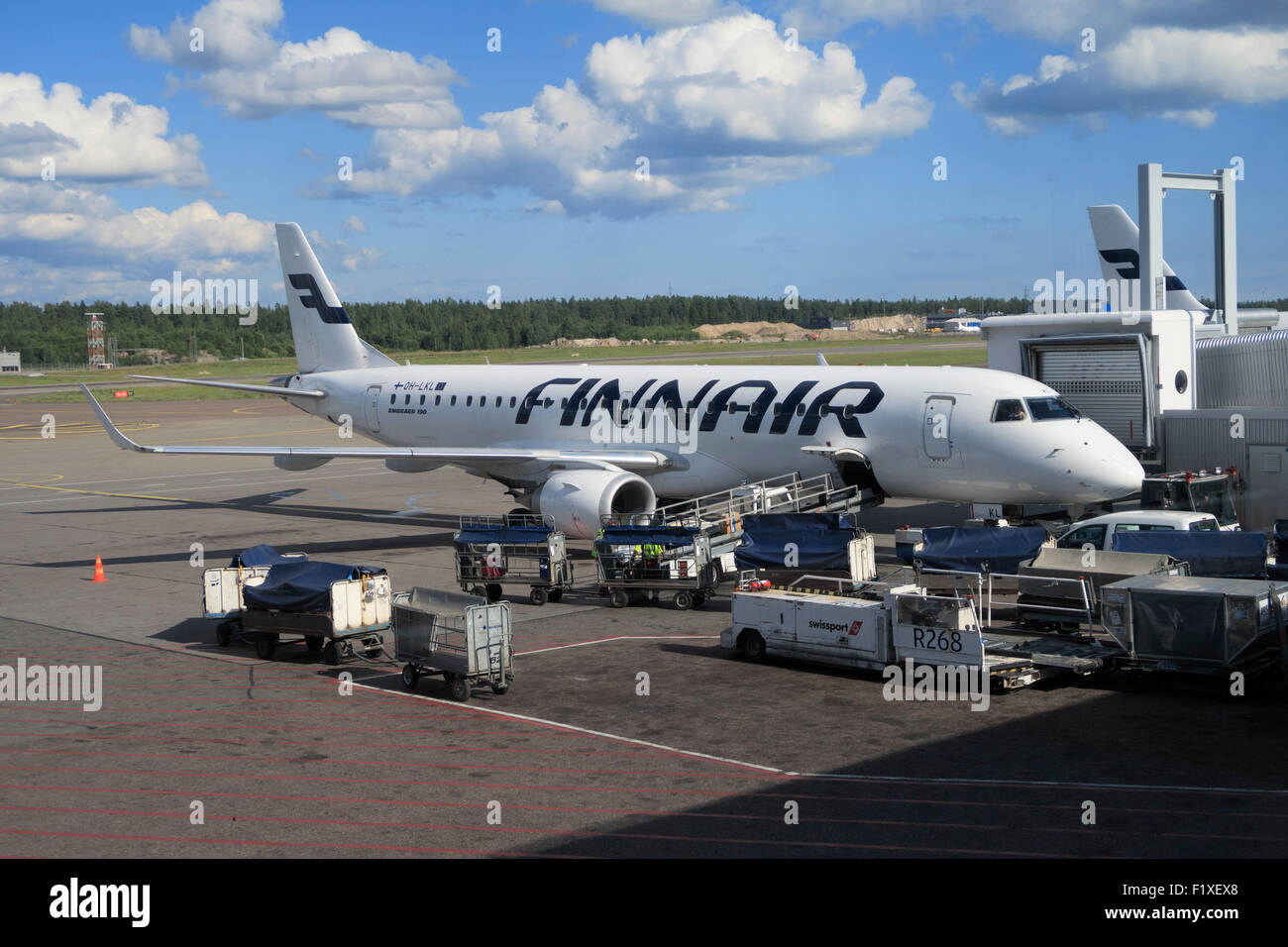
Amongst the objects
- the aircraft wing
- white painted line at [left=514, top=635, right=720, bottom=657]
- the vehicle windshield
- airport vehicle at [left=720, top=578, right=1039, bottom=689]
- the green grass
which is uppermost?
the green grass

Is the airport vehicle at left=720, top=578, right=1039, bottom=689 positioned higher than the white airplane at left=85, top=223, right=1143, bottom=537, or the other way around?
the white airplane at left=85, top=223, right=1143, bottom=537

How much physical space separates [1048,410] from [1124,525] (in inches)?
162

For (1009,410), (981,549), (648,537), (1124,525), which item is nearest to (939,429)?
(1009,410)

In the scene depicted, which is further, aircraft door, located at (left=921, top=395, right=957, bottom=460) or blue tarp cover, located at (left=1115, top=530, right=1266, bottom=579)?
aircraft door, located at (left=921, top=395, right=957, bottom=460)

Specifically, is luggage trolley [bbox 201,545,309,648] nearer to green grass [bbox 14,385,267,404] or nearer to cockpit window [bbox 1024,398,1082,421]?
cockpit window [bbox 1024,398,1082,421]

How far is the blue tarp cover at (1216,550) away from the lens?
2167cm

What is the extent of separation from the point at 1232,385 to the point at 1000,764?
2526cm

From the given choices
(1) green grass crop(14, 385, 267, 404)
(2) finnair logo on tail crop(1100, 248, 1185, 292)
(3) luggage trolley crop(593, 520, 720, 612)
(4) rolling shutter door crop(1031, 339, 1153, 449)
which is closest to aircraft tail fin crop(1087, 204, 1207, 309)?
(2) finnair logo on tail crop(1100, 248, 1185, 292)

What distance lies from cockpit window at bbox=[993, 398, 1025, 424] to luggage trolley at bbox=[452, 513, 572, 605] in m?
10.4

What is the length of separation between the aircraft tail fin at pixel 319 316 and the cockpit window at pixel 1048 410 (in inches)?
888

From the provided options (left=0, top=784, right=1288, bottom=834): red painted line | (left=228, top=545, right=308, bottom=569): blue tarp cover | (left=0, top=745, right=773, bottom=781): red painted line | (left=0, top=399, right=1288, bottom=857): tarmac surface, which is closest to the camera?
(left=0, top=399, right=1288, bottom=857): tarmac surface

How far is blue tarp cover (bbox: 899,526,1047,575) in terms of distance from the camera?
2359cm

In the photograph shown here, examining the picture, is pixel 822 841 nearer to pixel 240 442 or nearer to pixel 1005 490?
pixel 1005 490

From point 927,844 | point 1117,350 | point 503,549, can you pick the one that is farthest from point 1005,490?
point 927,844
